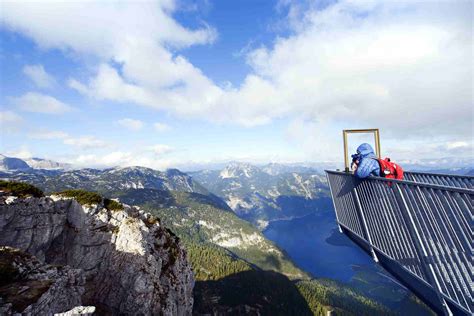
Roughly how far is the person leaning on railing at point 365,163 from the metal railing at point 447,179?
206 inches

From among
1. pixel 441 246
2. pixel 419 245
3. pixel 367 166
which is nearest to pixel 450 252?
pixel 441 246

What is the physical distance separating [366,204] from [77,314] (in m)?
15.3

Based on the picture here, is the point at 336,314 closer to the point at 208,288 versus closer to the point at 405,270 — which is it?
the point at 208,288

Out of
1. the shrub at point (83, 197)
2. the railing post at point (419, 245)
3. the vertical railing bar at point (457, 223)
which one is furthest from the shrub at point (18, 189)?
the vertical railing bar at point (457, 223)

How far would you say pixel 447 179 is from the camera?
1541cm

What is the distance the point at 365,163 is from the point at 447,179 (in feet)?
23.0

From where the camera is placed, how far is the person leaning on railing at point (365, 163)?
12992mm

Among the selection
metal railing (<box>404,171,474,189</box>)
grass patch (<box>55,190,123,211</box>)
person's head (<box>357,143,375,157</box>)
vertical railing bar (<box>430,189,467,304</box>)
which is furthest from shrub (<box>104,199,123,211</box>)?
vertical railing bar (<box>430,189,467,304</box>)

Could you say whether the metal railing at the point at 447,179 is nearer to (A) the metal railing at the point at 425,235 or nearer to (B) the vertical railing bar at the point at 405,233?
(A) the metal railing at the point at 425,235

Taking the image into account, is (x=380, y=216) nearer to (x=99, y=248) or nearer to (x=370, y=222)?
(x=370, y=222)

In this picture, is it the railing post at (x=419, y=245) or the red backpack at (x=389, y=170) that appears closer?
the railing post at (x=419, y=245)

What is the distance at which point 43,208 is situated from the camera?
22797 millimetres

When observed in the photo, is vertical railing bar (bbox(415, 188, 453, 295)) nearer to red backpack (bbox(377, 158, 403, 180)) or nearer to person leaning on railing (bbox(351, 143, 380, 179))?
red backpack (bbox(377, 158, 403, 180))

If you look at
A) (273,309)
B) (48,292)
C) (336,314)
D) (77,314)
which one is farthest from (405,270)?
(336,314)
